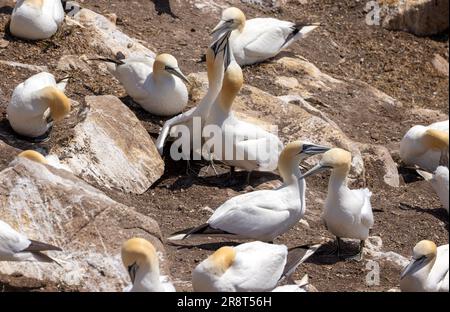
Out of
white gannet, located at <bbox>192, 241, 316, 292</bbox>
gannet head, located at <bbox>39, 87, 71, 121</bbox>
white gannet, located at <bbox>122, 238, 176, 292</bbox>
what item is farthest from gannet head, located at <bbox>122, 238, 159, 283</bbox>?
gannet head, located at <bbox>39, 87, 71, 121</bbox>

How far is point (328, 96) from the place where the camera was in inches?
489

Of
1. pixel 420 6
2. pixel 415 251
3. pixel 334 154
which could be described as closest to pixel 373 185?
pixel 334 154

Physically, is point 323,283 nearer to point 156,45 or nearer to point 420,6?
point 156,45

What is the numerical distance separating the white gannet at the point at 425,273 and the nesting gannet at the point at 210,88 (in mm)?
2915

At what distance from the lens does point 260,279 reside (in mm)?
7664

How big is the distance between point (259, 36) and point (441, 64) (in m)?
2.75

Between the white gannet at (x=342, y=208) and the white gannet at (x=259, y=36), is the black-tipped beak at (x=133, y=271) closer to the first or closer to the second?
the white gannet at (x=342, y=208)

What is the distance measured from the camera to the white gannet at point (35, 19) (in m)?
11.3

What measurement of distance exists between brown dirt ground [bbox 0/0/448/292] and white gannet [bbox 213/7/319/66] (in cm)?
16

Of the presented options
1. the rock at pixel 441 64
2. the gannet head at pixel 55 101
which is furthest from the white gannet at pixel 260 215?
the rock at pixel 441 64

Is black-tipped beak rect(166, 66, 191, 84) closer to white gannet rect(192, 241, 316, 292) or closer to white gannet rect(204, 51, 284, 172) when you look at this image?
white gannet rect(204, 51, 284, 172)

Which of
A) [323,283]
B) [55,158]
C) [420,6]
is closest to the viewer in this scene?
[323,283]

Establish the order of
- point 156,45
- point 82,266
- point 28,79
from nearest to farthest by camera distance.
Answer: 1. point 82,266
2. point 28,79
3. point 156,45
